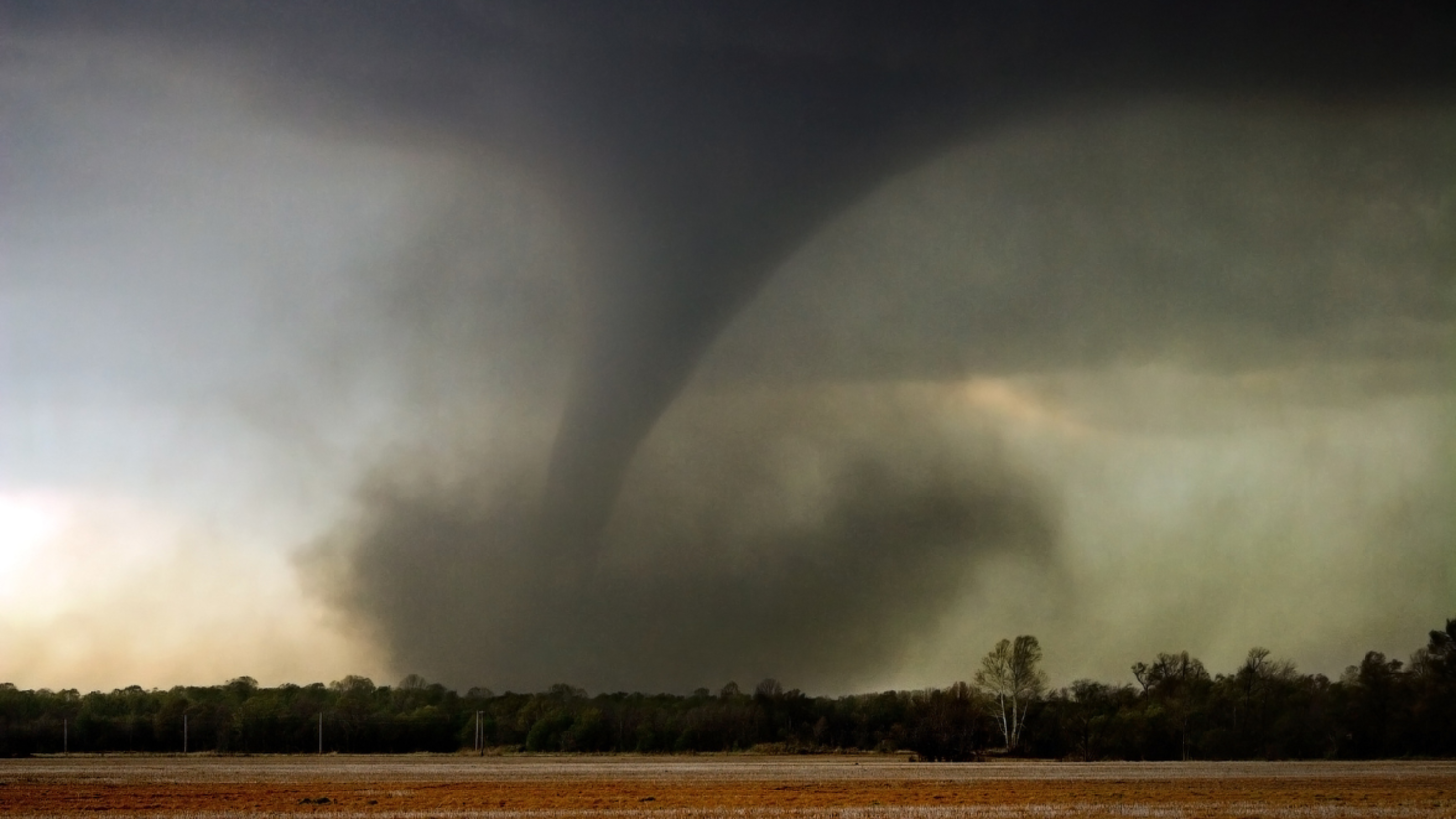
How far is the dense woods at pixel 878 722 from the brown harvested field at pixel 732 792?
44242 millimetres

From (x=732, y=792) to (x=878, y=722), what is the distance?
109m

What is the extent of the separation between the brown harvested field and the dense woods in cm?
4424

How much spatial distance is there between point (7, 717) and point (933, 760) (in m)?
130

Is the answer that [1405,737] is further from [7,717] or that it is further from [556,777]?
[7,717]

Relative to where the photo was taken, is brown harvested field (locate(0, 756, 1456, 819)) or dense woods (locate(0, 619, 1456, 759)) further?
dense woods (locate(0, 619, 1456, 759))

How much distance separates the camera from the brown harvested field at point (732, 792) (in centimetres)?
5225

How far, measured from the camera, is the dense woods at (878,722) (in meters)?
140

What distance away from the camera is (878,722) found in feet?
556

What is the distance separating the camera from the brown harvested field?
52.2 m

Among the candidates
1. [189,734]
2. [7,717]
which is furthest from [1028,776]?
[7,717]

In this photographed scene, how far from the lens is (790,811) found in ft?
170

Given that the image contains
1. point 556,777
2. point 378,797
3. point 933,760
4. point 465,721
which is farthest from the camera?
point 465,721

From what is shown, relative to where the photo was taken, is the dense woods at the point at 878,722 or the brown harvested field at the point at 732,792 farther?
the dense woods at the point at 878,722

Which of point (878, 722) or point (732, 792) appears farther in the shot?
point (878, 722)
